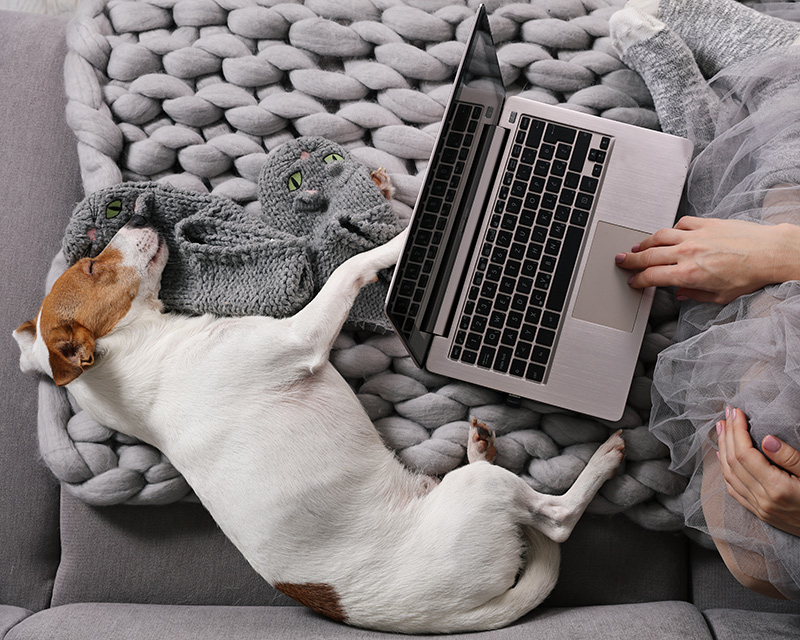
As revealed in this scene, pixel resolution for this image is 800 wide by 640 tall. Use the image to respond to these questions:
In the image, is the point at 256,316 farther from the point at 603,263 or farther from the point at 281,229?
the point at 603,263

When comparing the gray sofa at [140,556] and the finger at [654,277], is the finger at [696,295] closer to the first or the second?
the finger at [654,277]

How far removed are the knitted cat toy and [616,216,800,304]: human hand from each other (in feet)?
1.48

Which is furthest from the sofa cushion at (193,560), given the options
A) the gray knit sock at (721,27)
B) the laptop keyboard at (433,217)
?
the gray knit sock at (721,27)

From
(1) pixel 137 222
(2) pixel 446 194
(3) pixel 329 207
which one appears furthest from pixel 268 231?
(2) pixel 446 194

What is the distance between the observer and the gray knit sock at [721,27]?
114 centimetres

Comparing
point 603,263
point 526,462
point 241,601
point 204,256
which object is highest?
point 603,263

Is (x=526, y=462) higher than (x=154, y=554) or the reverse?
higher

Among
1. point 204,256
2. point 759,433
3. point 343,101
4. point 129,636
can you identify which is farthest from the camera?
point 343,101

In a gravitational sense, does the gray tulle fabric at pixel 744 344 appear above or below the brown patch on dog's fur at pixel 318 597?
above

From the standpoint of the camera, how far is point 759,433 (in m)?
0.90

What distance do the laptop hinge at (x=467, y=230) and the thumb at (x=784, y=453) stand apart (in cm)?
51

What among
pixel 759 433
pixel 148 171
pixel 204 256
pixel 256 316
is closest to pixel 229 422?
pixel 256 316

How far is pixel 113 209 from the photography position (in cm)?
113

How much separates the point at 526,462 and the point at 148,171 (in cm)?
91
